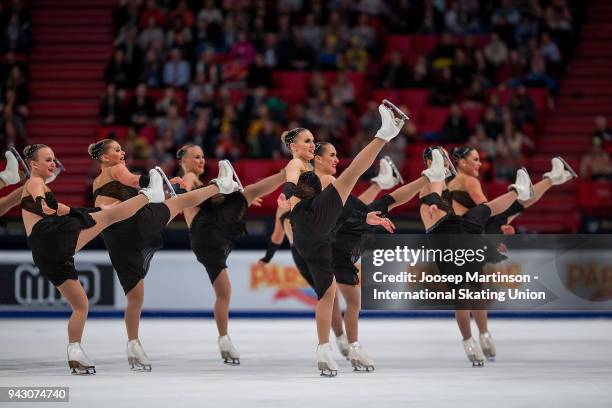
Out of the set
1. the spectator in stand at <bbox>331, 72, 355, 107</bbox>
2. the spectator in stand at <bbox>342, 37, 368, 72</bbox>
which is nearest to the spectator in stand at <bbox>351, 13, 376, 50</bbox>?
the spectator in stand at <bbox>342, 37, 368, 72</bbox>

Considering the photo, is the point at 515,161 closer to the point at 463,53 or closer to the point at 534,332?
the point at 463,53

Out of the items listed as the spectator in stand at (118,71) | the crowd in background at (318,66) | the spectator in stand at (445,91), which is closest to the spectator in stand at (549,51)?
the crowd in background at (318,66)

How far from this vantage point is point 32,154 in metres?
8.90

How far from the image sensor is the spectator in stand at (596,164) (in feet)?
51.8

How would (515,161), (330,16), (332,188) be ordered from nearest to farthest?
(332,188), (515,161), (330,16)

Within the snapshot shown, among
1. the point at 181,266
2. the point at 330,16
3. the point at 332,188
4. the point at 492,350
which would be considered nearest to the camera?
the point at 332,188

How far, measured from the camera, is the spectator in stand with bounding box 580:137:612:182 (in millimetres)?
15781

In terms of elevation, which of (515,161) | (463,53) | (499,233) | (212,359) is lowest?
(212,359)

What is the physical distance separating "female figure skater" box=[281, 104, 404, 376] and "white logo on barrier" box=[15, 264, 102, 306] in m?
6.28

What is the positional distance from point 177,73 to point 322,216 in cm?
1032

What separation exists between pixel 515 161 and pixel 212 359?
24.6 feet

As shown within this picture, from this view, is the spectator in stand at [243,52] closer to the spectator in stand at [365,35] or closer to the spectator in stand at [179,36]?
the spectator in stand at [179,36]

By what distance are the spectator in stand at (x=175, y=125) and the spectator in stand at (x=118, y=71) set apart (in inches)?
54.5

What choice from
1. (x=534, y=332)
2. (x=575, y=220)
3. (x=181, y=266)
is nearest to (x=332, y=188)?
(x=534, y=332)
